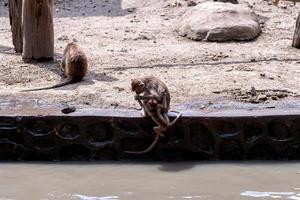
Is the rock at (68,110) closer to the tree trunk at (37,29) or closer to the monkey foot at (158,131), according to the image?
the monkey foot at (158,131)

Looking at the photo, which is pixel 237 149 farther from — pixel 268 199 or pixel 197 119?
pixel 268 199

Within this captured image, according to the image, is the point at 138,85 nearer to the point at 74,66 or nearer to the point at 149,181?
the point at 149,181

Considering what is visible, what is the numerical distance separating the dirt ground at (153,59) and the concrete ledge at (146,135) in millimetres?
757

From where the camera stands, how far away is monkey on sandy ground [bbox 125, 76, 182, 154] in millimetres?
6809

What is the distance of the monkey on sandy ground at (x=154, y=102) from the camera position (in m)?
6.81

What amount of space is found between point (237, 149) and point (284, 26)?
233 inches

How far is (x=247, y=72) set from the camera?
9.43 metres

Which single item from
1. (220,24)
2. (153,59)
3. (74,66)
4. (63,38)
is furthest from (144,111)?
(63,38)

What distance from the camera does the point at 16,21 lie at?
1075cm

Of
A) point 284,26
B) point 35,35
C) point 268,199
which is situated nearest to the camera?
point 268,199

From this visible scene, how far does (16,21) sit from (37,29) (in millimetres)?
717

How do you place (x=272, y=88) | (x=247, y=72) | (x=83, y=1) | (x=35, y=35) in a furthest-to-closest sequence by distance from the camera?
(x=83, y=1) < (x=35, y=35) < (x=247, y=72) < (x=272, y=88)

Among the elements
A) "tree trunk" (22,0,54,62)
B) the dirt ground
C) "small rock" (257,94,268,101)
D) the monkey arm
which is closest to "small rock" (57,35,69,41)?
the dirt ground

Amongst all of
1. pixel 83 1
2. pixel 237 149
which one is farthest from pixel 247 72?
pixel 83 1
